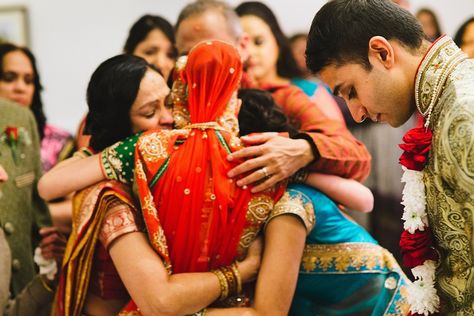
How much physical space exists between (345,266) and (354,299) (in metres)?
0.12

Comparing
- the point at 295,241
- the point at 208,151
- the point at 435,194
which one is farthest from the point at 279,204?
the point at 435,194

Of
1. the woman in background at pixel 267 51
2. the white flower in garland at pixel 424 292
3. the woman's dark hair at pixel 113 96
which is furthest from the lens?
the woman in background at pixel 267 51

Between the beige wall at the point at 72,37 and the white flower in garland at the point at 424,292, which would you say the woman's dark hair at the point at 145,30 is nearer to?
the white flower in garland at the point at 424,292

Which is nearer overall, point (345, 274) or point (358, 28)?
Answer: point (358, 28)

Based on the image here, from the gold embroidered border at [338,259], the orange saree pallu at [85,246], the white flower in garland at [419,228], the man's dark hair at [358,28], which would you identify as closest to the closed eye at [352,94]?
the man's dark hair at [358,28]

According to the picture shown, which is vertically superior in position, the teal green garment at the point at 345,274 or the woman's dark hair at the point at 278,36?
the woman's dark hair at the point at 278,36

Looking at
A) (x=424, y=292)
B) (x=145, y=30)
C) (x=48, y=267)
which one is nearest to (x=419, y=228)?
(x=424, y=292)

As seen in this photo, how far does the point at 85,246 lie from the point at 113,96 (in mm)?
460

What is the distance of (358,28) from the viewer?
66.2 inches

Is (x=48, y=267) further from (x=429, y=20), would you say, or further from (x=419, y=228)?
(x=429, y=20)

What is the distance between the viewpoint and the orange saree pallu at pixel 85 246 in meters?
2.02

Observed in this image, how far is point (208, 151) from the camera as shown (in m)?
1.97

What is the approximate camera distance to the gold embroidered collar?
1600 millimetres

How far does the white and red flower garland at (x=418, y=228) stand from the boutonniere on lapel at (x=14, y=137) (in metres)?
1.73
